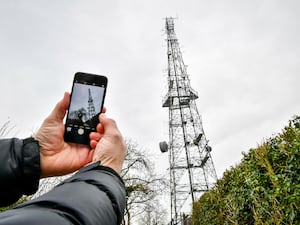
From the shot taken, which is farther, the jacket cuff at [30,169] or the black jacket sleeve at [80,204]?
the jacket cuff at [30,169]

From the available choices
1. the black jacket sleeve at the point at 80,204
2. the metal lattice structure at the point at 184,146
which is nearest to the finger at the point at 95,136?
the black jacket sleeve at the point at 80,204

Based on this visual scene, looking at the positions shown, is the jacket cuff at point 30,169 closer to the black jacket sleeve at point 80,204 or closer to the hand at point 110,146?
the hand at point 110,146

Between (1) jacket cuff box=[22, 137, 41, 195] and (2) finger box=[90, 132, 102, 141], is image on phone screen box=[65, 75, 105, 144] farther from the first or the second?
(1) jacket cuff box=[22, 137, 41, 195]

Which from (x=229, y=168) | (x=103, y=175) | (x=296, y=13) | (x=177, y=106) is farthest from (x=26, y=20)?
(x=177, y=106)

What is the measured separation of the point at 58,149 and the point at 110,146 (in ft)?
1.11

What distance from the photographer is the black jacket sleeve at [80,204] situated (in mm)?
434

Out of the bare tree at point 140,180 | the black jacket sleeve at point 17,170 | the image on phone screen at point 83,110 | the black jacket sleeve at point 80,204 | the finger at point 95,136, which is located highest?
the bare tree at point 140,180

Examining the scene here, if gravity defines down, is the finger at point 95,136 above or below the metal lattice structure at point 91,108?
below

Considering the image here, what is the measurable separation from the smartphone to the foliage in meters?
2.29

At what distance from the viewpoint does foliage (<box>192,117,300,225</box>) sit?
9.63 feet

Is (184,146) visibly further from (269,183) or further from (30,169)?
(30,169)

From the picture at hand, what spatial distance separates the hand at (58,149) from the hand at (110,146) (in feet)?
0.27

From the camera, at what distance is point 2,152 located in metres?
1.05

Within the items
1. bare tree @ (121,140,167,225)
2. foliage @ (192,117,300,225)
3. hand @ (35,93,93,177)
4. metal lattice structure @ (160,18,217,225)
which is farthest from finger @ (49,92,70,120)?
bare tree @ (121,140,167,225)
